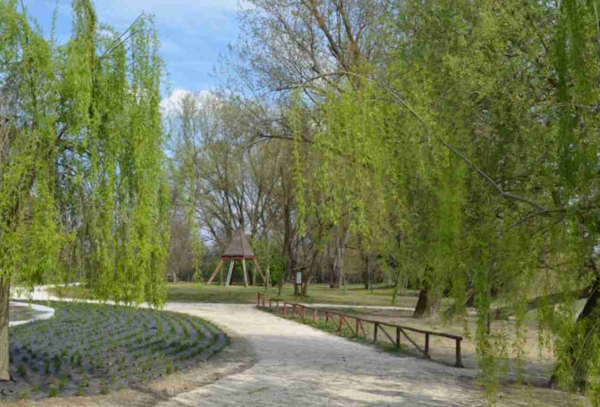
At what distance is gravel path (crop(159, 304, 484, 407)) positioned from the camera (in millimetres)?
8656

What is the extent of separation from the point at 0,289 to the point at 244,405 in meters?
3.65

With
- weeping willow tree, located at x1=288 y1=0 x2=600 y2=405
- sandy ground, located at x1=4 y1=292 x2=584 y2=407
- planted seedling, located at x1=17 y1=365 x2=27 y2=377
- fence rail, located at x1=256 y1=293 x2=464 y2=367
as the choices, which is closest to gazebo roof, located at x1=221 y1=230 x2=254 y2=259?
fence rail, located at x1=256 y1=293 x2=464 y2=367

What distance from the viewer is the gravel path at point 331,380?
341 inches

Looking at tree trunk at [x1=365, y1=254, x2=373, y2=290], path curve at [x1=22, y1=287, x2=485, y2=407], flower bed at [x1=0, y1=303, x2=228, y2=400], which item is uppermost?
tree trunk at [x1=365, y1=254, x2=373, y2=290]

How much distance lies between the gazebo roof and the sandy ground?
23095 millimetres

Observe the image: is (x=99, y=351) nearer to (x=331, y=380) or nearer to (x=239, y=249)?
(x=331, y=380)

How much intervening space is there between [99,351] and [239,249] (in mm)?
26516

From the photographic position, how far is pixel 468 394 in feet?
30.9

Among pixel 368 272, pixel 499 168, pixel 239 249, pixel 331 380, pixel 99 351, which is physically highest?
pixel 239 249

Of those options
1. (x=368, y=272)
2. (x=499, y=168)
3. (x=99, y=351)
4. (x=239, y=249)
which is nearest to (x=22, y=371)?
(x=99, y=351)

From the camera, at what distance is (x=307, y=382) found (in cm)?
1002

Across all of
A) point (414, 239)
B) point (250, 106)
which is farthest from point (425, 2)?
point (250, 106)

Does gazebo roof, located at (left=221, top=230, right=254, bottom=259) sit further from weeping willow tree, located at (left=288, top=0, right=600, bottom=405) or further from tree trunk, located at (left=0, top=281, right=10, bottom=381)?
weeping willow tree, located at (left=288, top=0, right=600, bottom=405)

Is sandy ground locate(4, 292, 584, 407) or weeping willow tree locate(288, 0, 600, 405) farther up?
weeping willow tree locate(288, 0, 600, 405)
